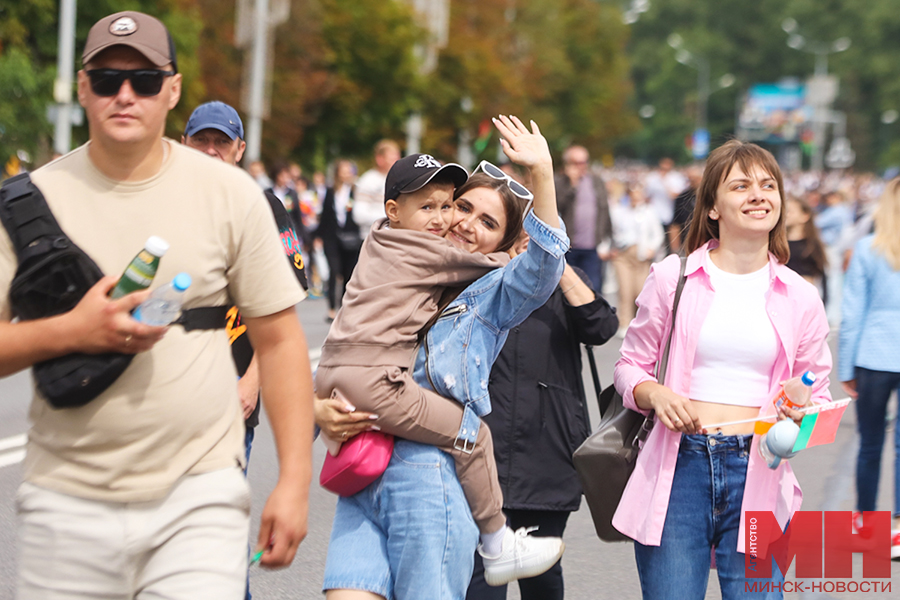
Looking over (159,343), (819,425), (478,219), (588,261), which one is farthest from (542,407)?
(588,261)

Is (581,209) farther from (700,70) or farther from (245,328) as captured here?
(700,70)

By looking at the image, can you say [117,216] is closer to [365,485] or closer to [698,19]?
[365,485]

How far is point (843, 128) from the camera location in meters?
121

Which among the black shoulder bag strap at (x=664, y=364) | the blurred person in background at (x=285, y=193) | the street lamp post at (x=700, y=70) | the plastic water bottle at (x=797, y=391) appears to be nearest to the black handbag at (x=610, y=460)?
the black shoulder bag strap at (x=664, y=364)

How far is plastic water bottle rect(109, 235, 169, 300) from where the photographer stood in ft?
8.67

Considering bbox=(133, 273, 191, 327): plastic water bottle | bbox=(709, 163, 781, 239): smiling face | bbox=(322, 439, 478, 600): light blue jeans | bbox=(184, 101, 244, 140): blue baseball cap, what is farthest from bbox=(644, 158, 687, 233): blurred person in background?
bbox=(133, 273, 191, 327): plastic water bottle

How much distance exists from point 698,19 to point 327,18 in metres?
109

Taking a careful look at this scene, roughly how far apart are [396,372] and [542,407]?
38.9 inches

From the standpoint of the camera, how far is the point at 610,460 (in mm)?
3926

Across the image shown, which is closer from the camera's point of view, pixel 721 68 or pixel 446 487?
pixel 446 487

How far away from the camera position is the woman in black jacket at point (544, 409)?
4.19m

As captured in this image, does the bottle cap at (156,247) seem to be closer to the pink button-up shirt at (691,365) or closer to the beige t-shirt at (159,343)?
the beige t-shirt at (159,343)

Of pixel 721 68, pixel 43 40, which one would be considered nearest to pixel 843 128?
pixel 721 68

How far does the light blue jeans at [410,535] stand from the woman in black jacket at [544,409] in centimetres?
75
